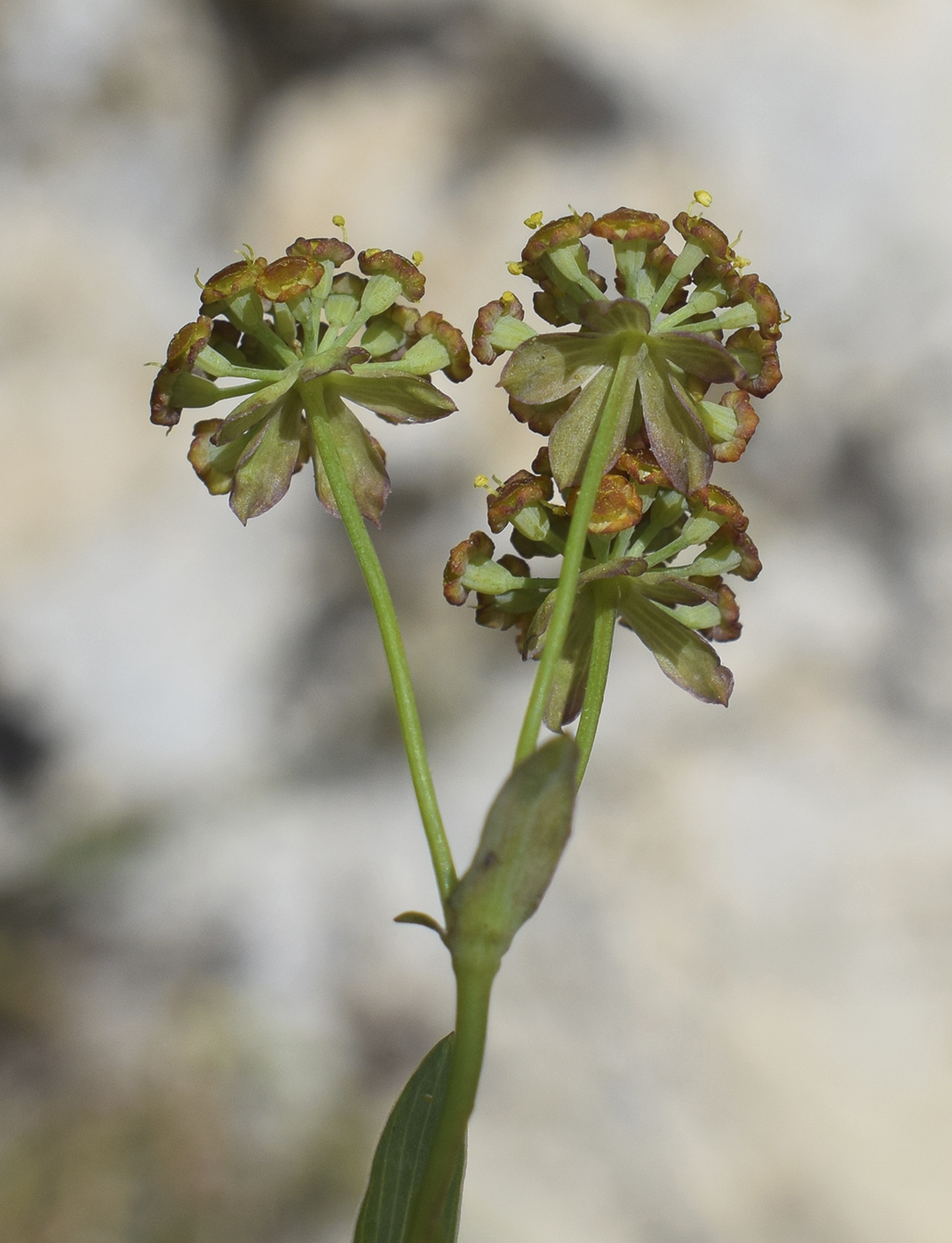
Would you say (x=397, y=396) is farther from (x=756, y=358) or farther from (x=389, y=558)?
(x=389, y=558)

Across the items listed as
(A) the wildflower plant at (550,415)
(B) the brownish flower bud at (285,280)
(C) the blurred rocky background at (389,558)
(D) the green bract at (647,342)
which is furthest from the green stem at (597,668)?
(C) the blurred rocky background at (389,558)

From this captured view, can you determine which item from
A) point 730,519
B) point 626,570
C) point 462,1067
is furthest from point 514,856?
point 730,519

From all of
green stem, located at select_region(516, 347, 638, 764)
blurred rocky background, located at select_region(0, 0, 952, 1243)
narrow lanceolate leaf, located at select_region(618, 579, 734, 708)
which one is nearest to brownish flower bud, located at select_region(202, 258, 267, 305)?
green stem, located at select_region(516, 347, 638, 764)

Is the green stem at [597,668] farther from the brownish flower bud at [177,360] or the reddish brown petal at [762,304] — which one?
the brownish flower bud at [177,360]

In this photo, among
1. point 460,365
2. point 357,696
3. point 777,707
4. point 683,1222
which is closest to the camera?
point 460,365

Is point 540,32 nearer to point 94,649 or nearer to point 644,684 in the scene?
point 644,684

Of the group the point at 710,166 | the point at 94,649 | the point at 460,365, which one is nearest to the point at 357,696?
the point at 94,649

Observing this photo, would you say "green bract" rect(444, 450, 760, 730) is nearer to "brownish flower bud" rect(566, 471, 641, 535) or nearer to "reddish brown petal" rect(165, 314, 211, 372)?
"brownish flower bud" rect(566, 471, 641, 535)
